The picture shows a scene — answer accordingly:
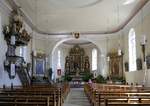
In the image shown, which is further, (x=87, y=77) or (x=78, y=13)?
(x=87, y=77)

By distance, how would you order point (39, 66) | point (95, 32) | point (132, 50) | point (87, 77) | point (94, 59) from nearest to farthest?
point (132, 50)
point (39, 66)
point (95, 32)
point (87, 77)
point (94, 59)

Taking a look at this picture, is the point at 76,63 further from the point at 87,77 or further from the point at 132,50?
the point at 132,50

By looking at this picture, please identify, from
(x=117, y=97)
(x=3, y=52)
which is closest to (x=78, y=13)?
(x=3, y=52)

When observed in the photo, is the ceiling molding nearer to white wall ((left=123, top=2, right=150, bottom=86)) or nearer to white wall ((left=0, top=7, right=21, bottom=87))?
white wall ((left=123, top=2, right=150, bottom=86))

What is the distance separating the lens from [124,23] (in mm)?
17875

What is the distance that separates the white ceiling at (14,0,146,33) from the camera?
522 inches

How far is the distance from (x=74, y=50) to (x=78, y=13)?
1281 centimetres

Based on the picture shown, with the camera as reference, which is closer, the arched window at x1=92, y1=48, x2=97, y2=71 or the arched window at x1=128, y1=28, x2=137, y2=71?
the arched window at x1=128, y1=28, x2=137, y2=71

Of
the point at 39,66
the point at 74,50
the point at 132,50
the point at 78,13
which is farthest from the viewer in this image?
the point at 74,50

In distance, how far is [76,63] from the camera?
28594 millimetres

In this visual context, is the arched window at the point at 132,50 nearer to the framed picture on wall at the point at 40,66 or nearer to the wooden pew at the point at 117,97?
the framed picture on wall at the point at 40,66

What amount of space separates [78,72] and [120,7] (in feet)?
49.0

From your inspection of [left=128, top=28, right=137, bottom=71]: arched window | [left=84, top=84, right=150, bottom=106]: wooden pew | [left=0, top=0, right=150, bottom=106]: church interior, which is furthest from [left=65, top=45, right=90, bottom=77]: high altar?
[left=84, top=84, right=150, bottom=106]: wooden pew

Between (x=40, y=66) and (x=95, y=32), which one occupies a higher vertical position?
(x=95, y=32)
